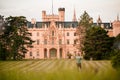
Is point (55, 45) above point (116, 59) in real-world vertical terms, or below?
above

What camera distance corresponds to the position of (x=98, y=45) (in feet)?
10.6

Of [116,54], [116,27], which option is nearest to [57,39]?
[116,27]

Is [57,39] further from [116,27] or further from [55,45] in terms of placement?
[116,27]

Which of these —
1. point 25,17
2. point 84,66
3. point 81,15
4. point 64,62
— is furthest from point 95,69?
point 25,17

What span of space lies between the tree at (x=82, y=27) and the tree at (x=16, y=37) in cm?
49

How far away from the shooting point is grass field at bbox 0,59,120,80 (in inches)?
108

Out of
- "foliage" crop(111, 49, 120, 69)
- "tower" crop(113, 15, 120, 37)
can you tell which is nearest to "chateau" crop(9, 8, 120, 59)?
"tower" crop(113, 15, 120, 37)

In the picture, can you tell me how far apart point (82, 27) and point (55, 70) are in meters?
0.88

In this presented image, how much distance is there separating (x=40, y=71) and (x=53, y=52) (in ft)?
2.86

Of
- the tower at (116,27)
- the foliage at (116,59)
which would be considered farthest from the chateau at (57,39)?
the foliage at (116,59)

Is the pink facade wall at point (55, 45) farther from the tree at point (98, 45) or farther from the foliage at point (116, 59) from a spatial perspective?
the foliage at point (116, 59)

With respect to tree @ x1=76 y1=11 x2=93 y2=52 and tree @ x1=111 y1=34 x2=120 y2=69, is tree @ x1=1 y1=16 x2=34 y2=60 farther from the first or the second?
tree @ x1=111 y1=34 x2=120 y2=69

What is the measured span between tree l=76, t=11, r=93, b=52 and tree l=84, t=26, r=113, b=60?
102 mm

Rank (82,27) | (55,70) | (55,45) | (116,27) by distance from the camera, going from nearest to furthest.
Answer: (55,70)
(116,27)
(55,45)
(82,27)
